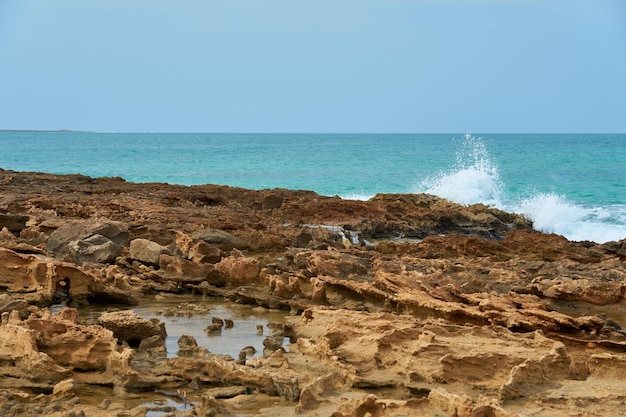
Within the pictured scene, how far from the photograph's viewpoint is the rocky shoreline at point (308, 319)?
16.8 ft

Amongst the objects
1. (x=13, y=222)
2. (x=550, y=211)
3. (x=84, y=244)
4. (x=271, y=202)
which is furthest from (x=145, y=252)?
(x=550, y=211)

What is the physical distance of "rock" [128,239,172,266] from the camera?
9750 mm

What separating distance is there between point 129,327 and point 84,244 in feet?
11.1

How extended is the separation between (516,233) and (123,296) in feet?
24.5

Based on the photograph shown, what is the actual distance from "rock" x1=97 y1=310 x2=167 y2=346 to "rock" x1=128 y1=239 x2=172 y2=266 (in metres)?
3.19

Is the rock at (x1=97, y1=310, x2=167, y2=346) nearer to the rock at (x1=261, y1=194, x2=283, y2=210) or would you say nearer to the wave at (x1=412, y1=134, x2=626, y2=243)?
the rock at (x1=261, y1=194, x2=283, y2=210)

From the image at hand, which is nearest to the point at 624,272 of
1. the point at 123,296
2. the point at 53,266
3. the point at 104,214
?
the point at 123,296

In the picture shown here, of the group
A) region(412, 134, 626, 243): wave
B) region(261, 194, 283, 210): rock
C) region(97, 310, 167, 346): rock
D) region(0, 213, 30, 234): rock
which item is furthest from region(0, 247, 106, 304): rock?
region(412, 134, 626, 243): wave

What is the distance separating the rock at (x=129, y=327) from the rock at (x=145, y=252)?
319 centimetres

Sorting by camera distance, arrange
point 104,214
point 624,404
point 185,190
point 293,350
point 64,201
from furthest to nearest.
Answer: point 185,190 < point 64,201 < point 104,214 < point 293,350 < point 624,404

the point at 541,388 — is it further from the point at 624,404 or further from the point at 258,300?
the point at 258,300

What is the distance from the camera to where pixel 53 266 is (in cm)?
805

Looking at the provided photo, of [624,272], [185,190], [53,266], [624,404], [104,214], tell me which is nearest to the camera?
[624,404]

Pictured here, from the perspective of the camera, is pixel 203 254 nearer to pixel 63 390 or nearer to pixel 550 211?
pixel 63 390
